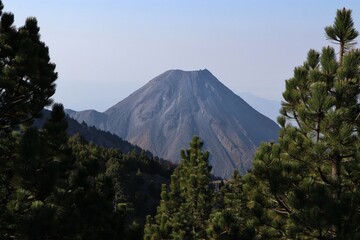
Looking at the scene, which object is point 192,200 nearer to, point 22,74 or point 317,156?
point 317,156

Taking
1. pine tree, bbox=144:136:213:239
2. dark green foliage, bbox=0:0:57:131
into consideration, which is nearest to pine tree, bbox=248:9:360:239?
dark green foliage, bbox=0:0:57:131

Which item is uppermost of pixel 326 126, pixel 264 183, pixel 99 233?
pixel 326 126

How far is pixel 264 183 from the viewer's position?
12.4 meters

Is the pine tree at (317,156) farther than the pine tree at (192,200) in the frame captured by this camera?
No

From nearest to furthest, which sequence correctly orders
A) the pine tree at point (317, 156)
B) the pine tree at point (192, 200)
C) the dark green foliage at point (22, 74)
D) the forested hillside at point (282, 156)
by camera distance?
the forested hillside at point (282, 156)
the pine tree at point (317, 156)
the dark green foliage at point (22, 74)
the pine tree at point (192, 200)

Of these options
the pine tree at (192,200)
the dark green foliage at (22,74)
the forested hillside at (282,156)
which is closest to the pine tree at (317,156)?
the forested hillside at (282,156)

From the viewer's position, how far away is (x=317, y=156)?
38.3 ft

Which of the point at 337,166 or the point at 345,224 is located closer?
the point at 345,224

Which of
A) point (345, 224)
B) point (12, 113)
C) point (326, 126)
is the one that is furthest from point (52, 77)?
point (345, 224)

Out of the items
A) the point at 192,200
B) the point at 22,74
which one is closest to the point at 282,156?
the point at 22,74

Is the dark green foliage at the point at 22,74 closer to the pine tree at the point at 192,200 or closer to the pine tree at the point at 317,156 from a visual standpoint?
the pine tree at the point at 317,156

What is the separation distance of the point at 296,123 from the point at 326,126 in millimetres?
1775

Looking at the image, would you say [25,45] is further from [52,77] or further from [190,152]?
[190,152]

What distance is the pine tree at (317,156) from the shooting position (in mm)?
11203
